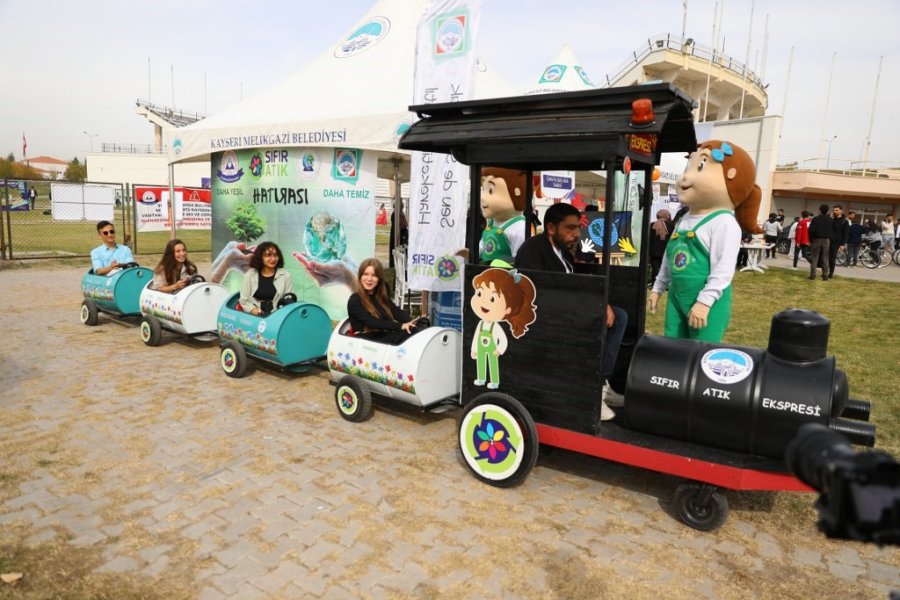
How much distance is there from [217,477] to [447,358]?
187 cm

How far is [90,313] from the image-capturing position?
8.30 metres

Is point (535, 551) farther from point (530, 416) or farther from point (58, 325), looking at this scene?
point (58, 325)

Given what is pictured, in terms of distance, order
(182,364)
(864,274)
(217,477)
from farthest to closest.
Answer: (864,274) → (182,364) → (217,477)

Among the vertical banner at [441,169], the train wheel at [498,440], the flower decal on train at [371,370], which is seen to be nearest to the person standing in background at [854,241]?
the vertical banner at [441,169]

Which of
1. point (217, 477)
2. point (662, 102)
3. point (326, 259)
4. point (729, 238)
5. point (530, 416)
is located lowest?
point (217, 477)

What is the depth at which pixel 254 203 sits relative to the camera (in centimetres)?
930

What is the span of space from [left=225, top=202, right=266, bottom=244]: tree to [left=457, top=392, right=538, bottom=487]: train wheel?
6397 mm


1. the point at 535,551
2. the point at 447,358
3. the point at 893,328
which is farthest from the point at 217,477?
the point at 893,328

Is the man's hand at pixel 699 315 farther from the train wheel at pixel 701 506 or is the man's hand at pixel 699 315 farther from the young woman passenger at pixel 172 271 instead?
the young woman passenger at pixel 172 271

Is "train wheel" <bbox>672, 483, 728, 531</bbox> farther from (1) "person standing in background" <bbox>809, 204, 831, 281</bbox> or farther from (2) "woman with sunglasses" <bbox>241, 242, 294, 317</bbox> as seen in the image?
(1) "person standing in background" <bbox>809, 204, 831, 281</bbox>

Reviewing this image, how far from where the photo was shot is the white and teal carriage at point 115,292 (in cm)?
790

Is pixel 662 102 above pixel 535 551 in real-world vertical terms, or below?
above

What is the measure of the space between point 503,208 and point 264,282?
2.67m

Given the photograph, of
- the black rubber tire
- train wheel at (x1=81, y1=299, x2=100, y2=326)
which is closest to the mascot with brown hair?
train wheel at (x1=81, y1=299, x2=100, y2=326)
